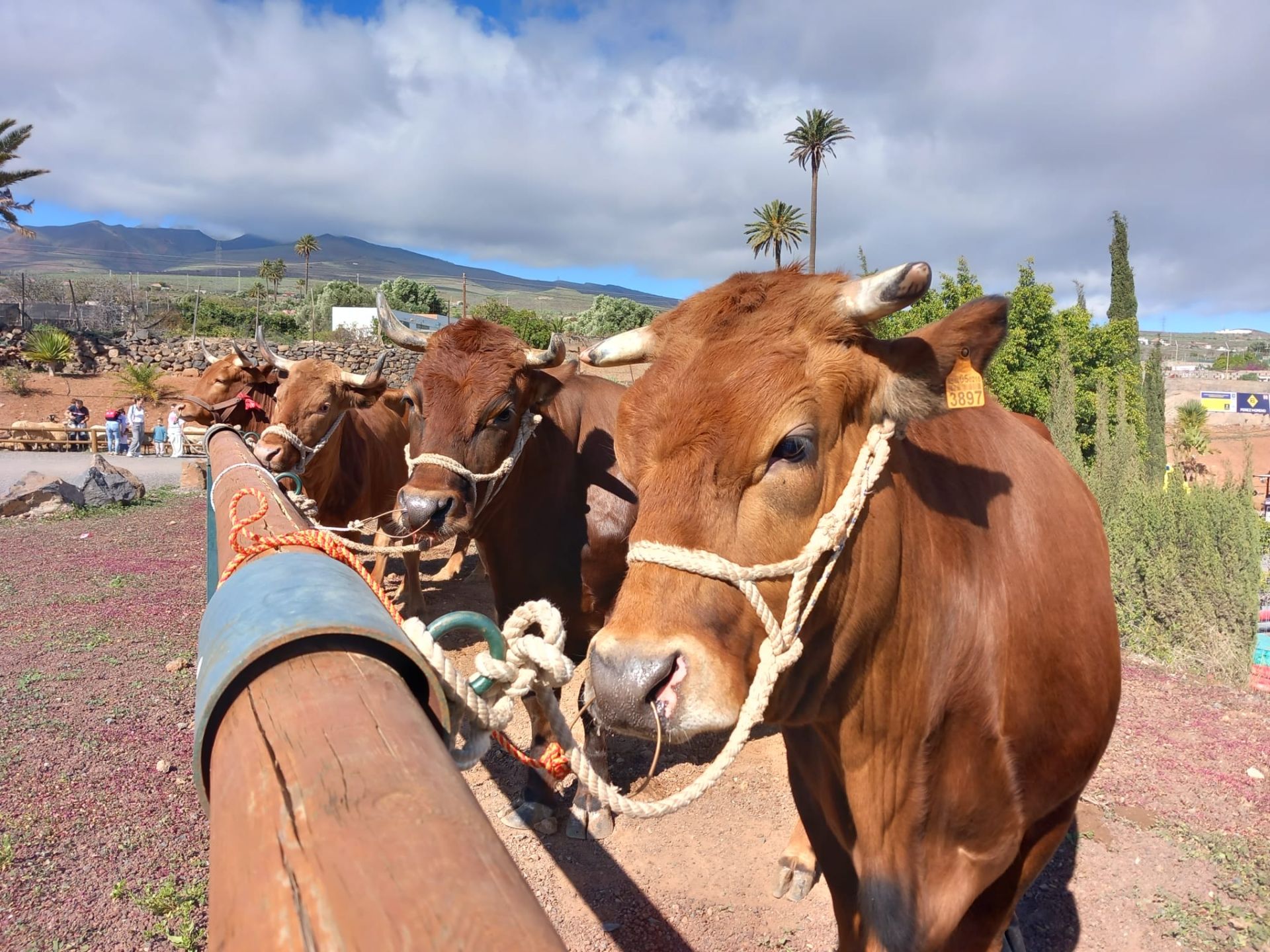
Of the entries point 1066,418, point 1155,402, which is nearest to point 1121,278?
point 1155,402

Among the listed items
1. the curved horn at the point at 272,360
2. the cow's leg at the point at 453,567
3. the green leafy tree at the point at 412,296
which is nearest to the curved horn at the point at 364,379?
the curved horn at the point at 272,360

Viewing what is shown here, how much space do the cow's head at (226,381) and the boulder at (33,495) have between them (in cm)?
797

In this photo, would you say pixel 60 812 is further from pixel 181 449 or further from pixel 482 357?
pixel 181 449

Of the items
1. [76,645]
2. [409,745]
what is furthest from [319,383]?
[409,745]

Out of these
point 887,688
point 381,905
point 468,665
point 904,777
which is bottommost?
point 468,665

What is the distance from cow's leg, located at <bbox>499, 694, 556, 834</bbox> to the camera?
15.9ft

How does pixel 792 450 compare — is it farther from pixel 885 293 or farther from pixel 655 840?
pixel 655 840

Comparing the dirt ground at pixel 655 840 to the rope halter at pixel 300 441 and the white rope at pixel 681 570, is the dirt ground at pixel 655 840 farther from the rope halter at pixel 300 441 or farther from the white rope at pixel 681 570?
the white rope at pixel 681 570

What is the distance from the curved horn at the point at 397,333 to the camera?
17.4 feet

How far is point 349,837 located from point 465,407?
389cm

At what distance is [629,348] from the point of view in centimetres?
260

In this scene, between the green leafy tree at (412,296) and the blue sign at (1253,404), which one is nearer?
the blue sign at (1253,404)

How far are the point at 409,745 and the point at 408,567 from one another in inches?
326

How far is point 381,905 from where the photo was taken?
72cm
